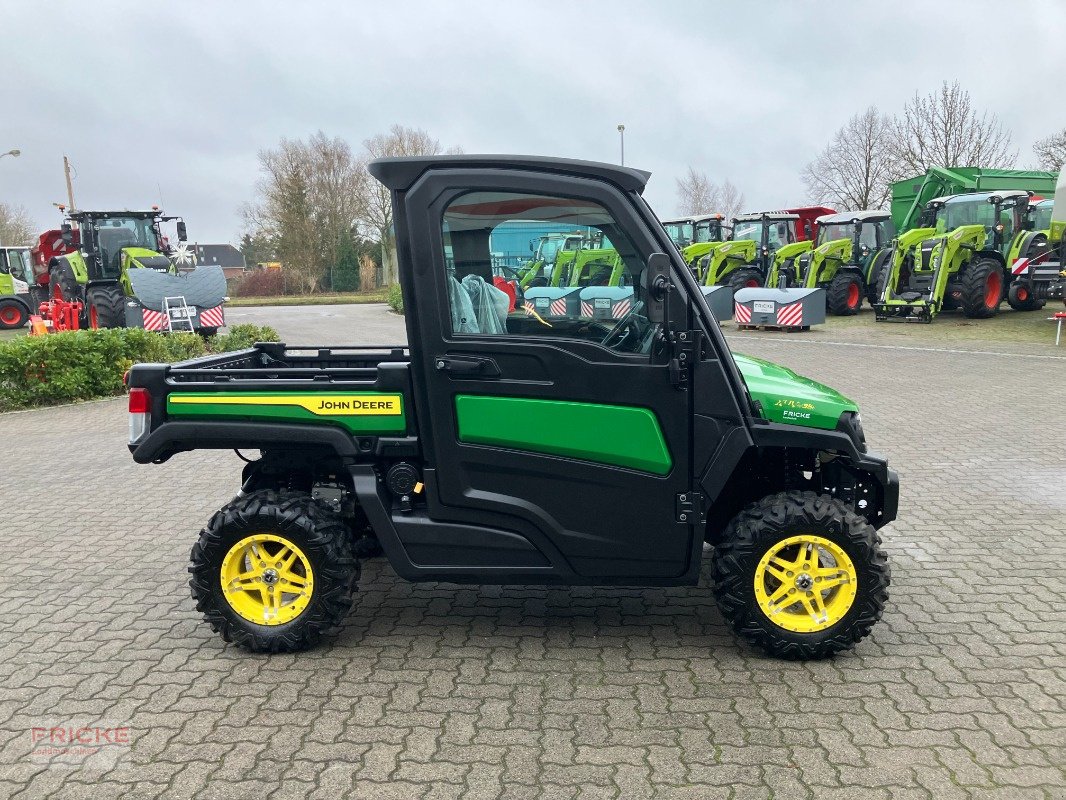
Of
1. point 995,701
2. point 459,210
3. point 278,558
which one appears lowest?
point 995,701

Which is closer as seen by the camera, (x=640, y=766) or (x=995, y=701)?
(x=640, y=766)

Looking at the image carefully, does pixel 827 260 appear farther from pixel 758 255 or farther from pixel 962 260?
pixel 962 260

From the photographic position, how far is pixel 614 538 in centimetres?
390

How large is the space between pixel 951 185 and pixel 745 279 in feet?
18.6

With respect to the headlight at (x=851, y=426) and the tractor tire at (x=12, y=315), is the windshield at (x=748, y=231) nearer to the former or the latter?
the tractor tire at (x=12, y=315)

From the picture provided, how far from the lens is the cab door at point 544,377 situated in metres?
3.73

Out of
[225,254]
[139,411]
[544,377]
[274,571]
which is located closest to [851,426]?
[544,377]

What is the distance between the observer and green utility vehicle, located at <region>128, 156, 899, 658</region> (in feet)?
12.3

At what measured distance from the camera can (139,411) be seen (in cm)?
406

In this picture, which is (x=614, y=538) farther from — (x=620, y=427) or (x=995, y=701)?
(x=995, y=701)

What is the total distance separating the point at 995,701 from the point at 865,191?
40142 mm

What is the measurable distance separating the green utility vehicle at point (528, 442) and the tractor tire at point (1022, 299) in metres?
18.5

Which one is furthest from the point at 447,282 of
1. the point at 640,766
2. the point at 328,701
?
the point at 640,766

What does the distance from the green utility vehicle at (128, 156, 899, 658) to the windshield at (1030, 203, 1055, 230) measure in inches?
743
